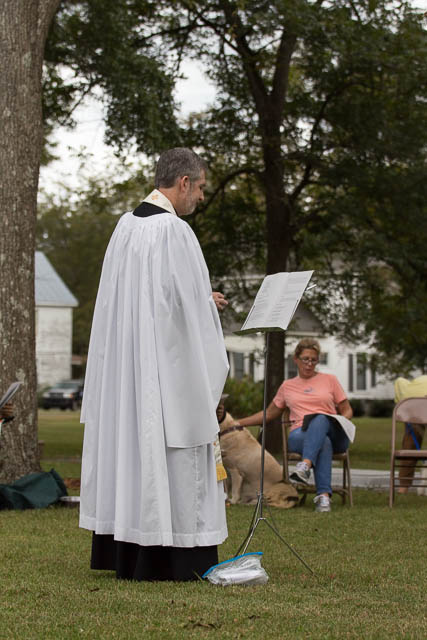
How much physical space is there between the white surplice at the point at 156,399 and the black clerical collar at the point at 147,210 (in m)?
0.03

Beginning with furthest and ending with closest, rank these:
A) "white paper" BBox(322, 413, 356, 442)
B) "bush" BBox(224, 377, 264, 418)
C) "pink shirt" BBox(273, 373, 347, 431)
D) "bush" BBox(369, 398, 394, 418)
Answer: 1. "bush" BBox(369, 398, 394, 418)
2. "bush" BBox(224, 377, 264, 418)
3. "pink shirt" BBox(273, 373, 347, 431)
4. "white paper" BBox(322, 413, 356, 442)

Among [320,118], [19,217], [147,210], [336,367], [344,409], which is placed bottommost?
[336,367]

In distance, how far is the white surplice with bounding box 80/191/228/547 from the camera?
5.61m

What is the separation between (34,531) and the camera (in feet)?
26.4

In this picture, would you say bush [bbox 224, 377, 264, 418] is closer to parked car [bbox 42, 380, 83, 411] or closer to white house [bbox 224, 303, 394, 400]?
white house [bbox 224, 303, 394, 400]

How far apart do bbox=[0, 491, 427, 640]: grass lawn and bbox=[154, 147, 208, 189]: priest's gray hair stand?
223 centimetres

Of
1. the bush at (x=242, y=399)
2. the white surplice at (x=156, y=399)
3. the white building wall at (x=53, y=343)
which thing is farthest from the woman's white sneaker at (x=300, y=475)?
the white building wall at (x=53, y=343)

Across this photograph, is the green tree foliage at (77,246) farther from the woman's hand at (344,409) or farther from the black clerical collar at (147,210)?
the black clerical collar at (147,210)

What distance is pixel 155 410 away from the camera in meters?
5.65

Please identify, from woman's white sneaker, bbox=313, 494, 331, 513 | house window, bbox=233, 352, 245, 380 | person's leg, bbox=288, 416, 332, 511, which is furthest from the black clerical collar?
house window, bbox=233, 352, 245, 380

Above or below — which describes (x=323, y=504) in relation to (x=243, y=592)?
below

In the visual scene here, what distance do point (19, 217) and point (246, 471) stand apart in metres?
3.45

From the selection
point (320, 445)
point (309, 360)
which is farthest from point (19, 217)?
point (320, 445)

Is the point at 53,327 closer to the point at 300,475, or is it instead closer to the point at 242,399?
the point at 242,399
